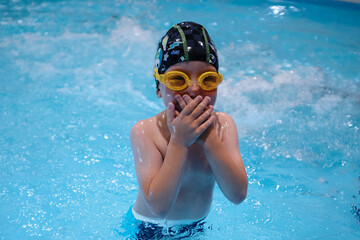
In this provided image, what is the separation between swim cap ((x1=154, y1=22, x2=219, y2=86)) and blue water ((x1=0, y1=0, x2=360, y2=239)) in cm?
135

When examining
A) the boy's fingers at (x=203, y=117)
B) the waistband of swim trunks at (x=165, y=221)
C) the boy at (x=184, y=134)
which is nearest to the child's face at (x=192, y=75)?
the boy at (x=184, y=134)

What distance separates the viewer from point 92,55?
6.65m

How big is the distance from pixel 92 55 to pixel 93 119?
1.86 metres

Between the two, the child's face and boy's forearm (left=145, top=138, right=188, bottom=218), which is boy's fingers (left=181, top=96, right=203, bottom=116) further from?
boy's forearm (left=145, top=138, right=188, bottom=218)

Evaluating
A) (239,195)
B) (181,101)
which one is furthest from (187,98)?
(239,195)

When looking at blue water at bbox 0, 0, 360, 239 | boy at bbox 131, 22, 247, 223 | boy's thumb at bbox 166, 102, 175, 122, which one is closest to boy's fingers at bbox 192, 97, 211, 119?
boy at bbox 131, 22, 247, 223

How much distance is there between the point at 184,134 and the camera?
6.99 feet

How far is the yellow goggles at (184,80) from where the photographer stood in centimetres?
219

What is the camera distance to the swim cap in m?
2.24

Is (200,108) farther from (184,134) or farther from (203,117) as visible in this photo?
(184,134)

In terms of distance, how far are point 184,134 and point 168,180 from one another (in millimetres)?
258

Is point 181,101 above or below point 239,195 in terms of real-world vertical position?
above

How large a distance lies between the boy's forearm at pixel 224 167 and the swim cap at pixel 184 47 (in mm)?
445

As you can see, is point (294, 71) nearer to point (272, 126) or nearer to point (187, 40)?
point (272, 126)
